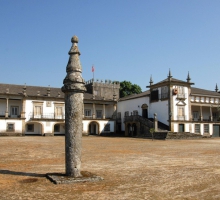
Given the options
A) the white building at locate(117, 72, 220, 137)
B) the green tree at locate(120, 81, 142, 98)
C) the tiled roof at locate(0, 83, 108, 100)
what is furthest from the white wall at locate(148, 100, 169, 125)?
the green tree at locate(120, 81, 142, 98)

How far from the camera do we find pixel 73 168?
8109 millimetres

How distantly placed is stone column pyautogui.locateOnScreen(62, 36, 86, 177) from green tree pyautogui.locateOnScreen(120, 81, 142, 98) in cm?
5754

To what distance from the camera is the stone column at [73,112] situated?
26.8 feet

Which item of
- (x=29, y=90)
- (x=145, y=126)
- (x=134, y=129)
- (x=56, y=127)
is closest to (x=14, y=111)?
(x=29, y=90)

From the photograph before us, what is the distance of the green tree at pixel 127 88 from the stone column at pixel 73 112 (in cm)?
5754

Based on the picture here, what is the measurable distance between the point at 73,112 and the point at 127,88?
193ft

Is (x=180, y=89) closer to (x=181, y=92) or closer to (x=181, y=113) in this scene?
(x=181, y=92)

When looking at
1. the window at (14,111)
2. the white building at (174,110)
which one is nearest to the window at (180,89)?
the white building at (174,110)

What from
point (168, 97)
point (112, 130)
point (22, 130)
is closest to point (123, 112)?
point (112, 130)

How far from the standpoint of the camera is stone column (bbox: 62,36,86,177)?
8164mm

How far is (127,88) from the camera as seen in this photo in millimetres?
67000

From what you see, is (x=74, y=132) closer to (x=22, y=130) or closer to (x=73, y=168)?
(x=73, y=168)

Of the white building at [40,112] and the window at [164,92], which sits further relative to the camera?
the window at [164,92]

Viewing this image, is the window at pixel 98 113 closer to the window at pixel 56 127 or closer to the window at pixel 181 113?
the window at pixel 56 127
